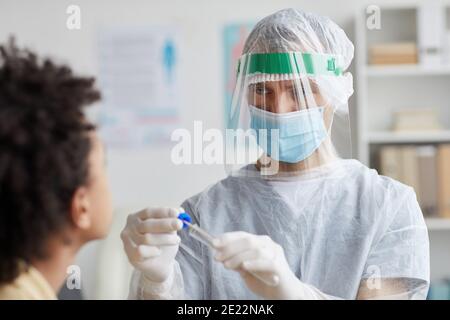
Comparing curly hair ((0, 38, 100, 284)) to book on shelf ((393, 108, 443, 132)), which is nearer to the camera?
curly hair ((0, 38, 100, 284))

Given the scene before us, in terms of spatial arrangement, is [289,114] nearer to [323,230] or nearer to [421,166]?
[323,230]

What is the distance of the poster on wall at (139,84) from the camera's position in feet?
6.95

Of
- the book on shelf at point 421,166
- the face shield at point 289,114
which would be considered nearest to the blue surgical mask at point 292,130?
the face shield at point 289,114

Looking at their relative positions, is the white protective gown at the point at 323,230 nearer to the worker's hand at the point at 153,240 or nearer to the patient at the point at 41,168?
the worker's hand at the point at 153,240

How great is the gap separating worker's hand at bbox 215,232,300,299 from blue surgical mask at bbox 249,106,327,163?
0.18 m

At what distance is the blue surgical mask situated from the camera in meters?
0.96

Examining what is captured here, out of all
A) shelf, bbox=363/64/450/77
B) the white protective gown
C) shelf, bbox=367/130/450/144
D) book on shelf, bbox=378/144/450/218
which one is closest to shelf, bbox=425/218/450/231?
book on shelf, bbox=378/144/450/218

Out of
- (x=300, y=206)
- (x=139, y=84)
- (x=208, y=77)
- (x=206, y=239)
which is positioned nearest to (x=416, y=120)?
(x=208, y=77)

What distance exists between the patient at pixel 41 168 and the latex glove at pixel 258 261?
169 millimetres

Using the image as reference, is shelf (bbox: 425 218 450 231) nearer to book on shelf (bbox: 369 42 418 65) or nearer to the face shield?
book on shelf (bbox: 369 42 418 65)

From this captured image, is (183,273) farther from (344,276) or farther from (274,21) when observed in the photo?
(274,21)

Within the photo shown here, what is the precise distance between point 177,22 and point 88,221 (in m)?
1.67

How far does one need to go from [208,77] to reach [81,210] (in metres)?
1.58

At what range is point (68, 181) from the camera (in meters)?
0.77
